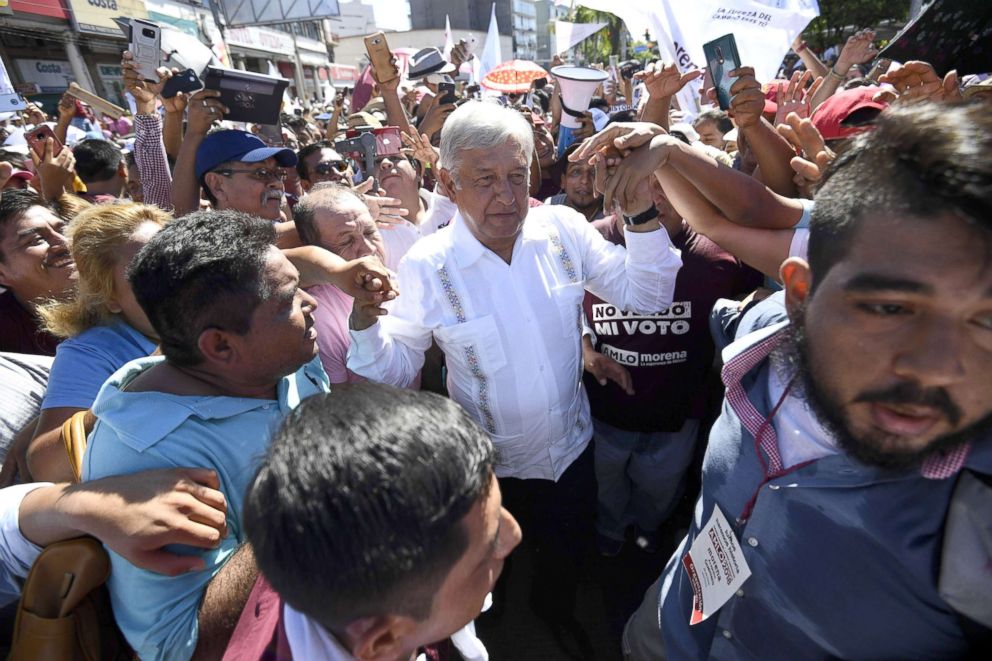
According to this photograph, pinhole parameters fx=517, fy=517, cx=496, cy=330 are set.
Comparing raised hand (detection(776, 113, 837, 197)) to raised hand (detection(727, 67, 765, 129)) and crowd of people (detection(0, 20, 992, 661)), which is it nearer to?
crowd of people (detection(0, 20, 992, 661))

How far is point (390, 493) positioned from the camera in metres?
0.74

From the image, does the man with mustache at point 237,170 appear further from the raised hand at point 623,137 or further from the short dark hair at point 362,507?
the short dark hair at point 362,507

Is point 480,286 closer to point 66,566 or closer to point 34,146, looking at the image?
point 66,566

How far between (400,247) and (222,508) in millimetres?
1967

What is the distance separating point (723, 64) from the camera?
2.08 m

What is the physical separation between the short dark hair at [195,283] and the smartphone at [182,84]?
215 centimetres

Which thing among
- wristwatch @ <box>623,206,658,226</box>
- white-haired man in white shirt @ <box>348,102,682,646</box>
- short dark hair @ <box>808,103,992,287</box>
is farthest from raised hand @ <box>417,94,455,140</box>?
short dark hair @ <box>808,103,992,287</box>

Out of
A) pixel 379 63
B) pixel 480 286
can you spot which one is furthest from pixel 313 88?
pixel 480 286

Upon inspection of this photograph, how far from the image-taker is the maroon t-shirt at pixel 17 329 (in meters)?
2.17

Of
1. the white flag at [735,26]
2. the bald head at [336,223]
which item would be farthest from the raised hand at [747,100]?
the white flag at [735,26]

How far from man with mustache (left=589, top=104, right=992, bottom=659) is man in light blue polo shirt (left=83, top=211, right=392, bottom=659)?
1.12 metres

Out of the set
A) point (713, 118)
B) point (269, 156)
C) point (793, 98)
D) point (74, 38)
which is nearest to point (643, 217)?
point (269, 156)

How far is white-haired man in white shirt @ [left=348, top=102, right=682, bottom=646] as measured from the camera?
73.2 inches

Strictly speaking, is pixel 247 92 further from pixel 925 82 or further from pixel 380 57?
pixel 925 82
